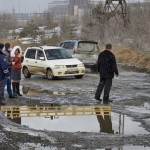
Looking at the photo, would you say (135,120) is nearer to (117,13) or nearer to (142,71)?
(142,71)

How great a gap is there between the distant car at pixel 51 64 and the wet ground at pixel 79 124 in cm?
242

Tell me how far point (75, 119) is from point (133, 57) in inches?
830

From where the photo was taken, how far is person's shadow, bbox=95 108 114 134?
11505 millimetres

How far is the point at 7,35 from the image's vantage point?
77.9 m

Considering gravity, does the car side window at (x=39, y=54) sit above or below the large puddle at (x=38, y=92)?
above

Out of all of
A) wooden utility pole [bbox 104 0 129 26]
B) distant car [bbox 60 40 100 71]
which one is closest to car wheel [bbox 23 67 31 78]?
distant car [bbox 60 40 100 71]

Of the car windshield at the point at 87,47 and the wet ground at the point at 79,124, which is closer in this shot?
the wet ground at the point at 79,124

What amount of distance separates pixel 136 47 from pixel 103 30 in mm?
8500

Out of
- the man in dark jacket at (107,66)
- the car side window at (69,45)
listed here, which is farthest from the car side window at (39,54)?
the man in dark jacket at (107,66)

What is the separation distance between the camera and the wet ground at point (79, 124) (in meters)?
9.74

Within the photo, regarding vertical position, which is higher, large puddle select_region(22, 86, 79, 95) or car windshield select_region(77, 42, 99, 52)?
car windshield select_region(77, 42, 99, 52)

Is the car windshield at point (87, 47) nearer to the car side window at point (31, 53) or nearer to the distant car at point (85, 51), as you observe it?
the distant car at point (85, 51)

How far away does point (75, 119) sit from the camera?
12734mm

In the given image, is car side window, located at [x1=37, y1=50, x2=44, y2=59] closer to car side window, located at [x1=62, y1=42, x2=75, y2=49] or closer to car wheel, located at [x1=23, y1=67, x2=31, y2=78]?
car wheel, located at [x1=23, y1=67, x2=31, y2=78]
